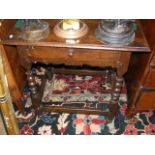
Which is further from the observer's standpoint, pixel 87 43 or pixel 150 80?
pixel 150 80

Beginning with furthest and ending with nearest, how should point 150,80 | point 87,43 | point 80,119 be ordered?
point 80,119, point 150,80, point 87,43

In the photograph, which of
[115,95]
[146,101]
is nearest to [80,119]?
[115,95]

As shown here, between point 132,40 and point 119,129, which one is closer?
point 132,40

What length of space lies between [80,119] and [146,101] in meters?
0.50

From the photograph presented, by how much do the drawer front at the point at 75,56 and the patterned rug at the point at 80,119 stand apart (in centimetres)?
54

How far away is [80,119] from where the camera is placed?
1.66m

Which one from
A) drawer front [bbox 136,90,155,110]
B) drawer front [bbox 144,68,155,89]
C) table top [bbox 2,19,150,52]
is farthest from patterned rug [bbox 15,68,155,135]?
table top [bbox 2,19,150,52]

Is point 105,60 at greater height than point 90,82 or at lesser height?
greater

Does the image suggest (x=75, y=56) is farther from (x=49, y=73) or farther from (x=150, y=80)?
(x=49, y=73)
